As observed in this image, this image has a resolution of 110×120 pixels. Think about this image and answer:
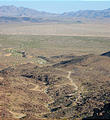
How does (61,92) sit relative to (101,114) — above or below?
below

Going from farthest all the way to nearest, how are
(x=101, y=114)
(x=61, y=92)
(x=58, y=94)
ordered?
1. (x=61, y=92)
2. (x=58, y=94)
3. (x=101, y=114)

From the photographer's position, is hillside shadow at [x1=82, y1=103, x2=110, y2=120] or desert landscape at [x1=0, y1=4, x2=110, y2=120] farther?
desert landscape at [x1=0, y1=4, x2=110, y2=120]

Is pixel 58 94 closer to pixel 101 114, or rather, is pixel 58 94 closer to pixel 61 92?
pixel 61 92

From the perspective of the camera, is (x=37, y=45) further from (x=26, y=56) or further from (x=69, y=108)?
(x=69, y=108)

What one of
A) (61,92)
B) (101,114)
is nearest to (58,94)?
(61,92)

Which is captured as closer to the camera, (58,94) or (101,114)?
(101,114)

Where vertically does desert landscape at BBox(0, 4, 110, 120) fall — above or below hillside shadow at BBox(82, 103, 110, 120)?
below

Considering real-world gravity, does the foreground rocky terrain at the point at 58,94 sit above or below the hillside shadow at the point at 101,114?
below

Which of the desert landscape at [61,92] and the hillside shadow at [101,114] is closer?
the hillside shadow at [101,114]
